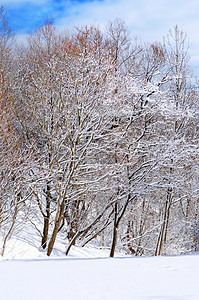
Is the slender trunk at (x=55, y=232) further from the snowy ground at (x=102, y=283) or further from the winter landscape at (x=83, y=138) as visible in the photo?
the snowy ground at (x=102, y=283)

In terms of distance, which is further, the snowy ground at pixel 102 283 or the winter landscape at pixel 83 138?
the winter landscape at pixel 83 138

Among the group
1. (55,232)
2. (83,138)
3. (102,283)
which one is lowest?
(55,232)

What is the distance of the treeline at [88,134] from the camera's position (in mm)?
9766

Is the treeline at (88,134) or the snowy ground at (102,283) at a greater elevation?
the treeline at (88,134)

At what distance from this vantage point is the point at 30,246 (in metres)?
10.2

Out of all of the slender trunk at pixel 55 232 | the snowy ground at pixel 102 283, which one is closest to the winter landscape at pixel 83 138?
the slender trunk at pixel 55 232

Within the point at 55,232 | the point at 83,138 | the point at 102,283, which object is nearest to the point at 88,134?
the point at 83,138

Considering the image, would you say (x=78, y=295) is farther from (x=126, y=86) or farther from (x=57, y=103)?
(x=126, y=86)

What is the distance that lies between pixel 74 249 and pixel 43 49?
908cm

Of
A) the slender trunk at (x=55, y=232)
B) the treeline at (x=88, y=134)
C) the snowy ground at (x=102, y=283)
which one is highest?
the treeline at (x=88, y=134)

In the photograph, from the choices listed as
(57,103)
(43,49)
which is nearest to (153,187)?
(57,103)

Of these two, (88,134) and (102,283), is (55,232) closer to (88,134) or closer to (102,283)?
(88,134)

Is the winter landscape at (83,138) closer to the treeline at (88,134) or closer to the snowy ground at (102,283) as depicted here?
the treeline at (88,134)

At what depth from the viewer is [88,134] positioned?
10648 mm
